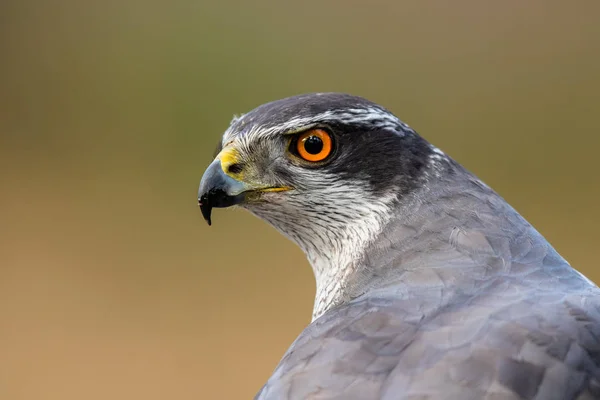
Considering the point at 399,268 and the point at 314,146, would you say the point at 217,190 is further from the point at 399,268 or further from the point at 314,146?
the point at 399,268

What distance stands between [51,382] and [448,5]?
121 inches

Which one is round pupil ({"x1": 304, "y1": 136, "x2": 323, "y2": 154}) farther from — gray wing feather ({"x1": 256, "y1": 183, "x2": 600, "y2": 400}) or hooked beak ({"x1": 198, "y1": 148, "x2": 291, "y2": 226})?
gray wing feather ({"x1": 256, "y1": 183, "x2": 600, "y2": 400})

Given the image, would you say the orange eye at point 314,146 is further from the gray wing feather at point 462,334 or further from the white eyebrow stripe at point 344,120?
the gray wing feather at point 462,334

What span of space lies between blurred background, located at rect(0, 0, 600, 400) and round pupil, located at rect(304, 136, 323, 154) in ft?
8.56

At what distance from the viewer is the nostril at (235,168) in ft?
6.67

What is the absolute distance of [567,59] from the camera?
190 inches

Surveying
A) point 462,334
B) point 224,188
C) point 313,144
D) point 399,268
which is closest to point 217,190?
point 224,188

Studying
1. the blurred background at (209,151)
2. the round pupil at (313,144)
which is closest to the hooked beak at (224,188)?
the round pupil at (313,144)

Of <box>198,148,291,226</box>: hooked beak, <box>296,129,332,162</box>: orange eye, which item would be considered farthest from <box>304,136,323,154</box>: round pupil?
<box>198,148,291,226</box>: hooked beak

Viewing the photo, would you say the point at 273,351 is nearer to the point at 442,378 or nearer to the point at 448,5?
the point at 448,5

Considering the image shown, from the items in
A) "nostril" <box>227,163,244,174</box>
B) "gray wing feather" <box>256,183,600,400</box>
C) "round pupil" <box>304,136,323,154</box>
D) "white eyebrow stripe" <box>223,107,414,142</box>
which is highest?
"white eyebrow stripe" <box>223,107,414,142</box>

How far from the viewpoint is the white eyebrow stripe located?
1.98m

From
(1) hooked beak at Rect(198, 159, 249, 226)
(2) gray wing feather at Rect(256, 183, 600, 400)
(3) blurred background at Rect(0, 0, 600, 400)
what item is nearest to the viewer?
(2) gray wing feather at Rect(256, 183, 600, 400)

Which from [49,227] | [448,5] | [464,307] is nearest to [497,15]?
[448,5]
